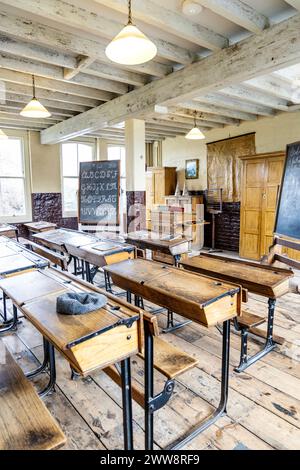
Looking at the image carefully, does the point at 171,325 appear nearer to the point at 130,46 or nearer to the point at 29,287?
the point at 29,287

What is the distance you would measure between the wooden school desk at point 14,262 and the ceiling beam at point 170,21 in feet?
6.85

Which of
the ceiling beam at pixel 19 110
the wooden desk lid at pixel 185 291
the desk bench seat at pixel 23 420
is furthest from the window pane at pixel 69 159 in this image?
the desk bench seat at pixel 23 420

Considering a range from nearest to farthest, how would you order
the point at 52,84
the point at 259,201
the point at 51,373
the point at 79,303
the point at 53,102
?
the point at 79,303, the point at 51,373, the point at 52,84, the point at 53,102, the point at 259,201

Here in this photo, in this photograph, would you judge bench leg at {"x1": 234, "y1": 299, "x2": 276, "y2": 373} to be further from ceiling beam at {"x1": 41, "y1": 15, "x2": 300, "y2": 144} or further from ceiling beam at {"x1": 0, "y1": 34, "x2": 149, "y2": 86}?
ceiling beam at {"x1": 0, "y1": 34, "x2": 149, "y2": 86}

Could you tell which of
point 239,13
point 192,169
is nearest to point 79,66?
point 239,13

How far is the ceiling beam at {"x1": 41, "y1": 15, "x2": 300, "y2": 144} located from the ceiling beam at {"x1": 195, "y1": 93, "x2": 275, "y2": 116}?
0.81 m

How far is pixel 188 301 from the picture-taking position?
1.68 m

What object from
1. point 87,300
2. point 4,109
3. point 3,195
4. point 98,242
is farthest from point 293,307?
point 3,195

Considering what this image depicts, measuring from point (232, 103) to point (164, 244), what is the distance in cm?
298

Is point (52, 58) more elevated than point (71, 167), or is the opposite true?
point (52, 58)

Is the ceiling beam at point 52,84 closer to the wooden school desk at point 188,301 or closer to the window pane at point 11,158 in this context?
the window pane at point 11,158

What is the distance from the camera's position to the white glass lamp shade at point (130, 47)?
6.44 ft

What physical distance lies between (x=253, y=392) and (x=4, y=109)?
5.71 meters

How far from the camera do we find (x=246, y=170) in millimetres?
6066
